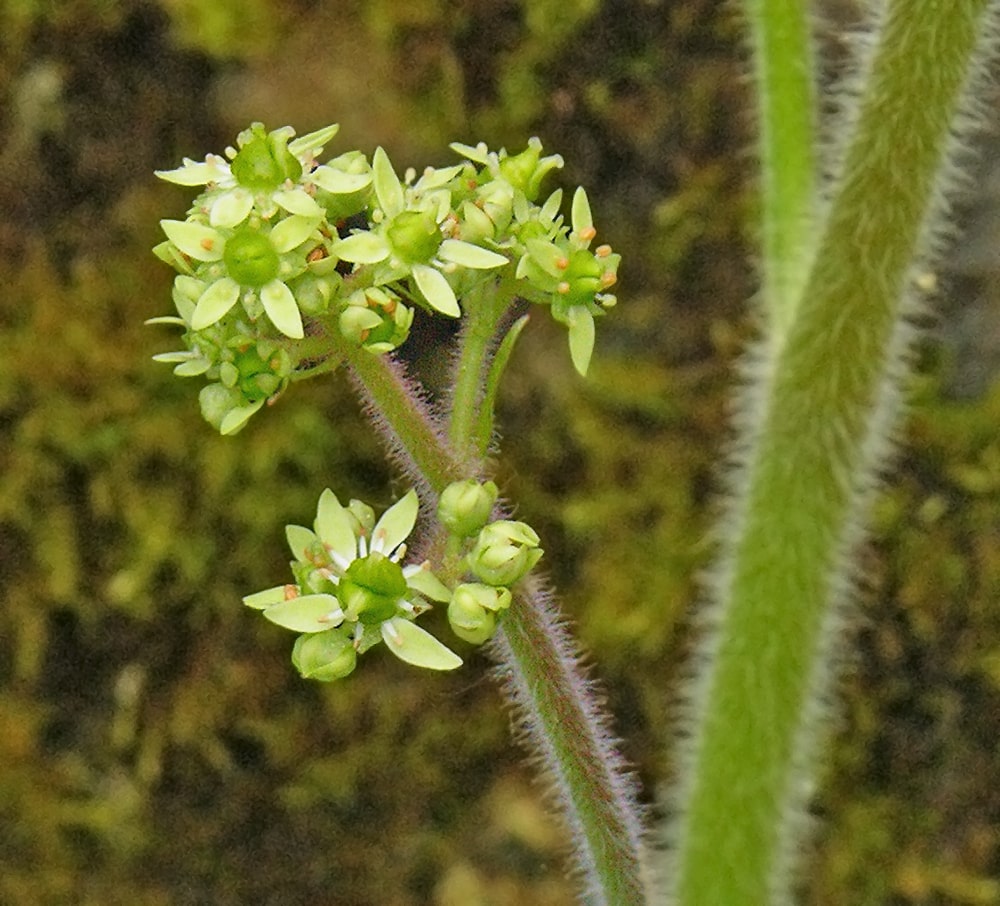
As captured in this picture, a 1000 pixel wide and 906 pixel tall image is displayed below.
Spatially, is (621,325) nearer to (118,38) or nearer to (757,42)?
(757,42)

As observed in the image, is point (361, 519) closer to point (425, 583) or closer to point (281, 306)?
point (425, 583)

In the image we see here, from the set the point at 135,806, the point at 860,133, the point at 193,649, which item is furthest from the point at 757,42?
the point at 135,806

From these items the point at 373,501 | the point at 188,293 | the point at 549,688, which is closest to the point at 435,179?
the point at 188,293

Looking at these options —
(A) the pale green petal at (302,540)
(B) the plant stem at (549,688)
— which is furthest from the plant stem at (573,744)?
(A) the pale green petal at (302,540)

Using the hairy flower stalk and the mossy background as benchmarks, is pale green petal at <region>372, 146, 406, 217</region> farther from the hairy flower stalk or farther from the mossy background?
the mossy background

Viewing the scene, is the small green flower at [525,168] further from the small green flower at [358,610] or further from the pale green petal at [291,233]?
the small green flower at [358,610]

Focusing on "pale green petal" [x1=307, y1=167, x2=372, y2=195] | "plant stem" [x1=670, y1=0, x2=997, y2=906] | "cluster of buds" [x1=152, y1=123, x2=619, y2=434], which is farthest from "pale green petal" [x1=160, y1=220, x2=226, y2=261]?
"plant stem" [x1=670, y1=0, x2=997, y2=906]
